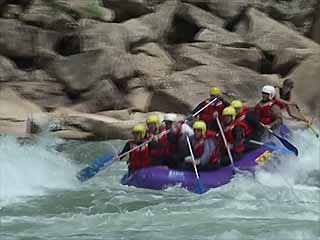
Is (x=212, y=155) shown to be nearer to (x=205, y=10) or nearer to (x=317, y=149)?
(x=317, y=149)

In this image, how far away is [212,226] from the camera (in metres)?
7.82

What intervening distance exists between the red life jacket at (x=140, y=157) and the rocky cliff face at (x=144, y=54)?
13.6 feet

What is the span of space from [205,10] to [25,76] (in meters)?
4.25

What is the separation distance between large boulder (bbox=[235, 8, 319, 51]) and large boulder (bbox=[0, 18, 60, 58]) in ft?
13.6

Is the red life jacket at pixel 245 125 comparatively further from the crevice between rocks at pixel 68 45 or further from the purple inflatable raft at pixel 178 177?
the crevice between rocks at pixel 68 45

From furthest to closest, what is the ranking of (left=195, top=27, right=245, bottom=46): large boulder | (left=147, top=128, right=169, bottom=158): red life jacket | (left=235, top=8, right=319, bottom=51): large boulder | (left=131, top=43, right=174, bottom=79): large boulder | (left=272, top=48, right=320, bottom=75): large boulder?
(left=235, top=8, right=319, bottom=51): large boulder < (left=195, top=27, right=245, bottom=46): large boulder < (left=272, top=48, right=320, bottom=75): large boulder < (left=131, top=43, right=174, bottom=79): large boulder < (left=147, top=128, right=169, bottom=158): red life jacket

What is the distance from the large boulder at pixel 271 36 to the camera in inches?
660

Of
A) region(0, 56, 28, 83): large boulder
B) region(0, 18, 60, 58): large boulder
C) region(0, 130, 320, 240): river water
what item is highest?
region(0, 18, 60, 58): large boulder

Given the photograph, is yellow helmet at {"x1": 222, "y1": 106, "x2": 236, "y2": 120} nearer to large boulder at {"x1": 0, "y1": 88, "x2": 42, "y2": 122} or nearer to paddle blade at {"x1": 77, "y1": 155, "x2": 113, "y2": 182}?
paddle blade at {"x1": 77, "y1": 155, "x2": 113, "y2": 182}

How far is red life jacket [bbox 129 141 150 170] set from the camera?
9844mm

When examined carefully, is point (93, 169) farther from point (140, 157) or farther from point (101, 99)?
point (101, 99)

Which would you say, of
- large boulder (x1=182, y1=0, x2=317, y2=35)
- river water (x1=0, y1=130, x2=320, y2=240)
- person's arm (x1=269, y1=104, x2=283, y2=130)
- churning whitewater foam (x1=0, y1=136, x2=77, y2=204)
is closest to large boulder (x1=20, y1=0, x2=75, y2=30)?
large boulder (x1=182, y1=0, x2=317, y2=35)

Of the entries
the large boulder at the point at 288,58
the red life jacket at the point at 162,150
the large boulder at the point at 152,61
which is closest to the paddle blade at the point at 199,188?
the red life jacket at the point at 162,150

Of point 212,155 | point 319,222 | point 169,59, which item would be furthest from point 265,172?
point 169,59
